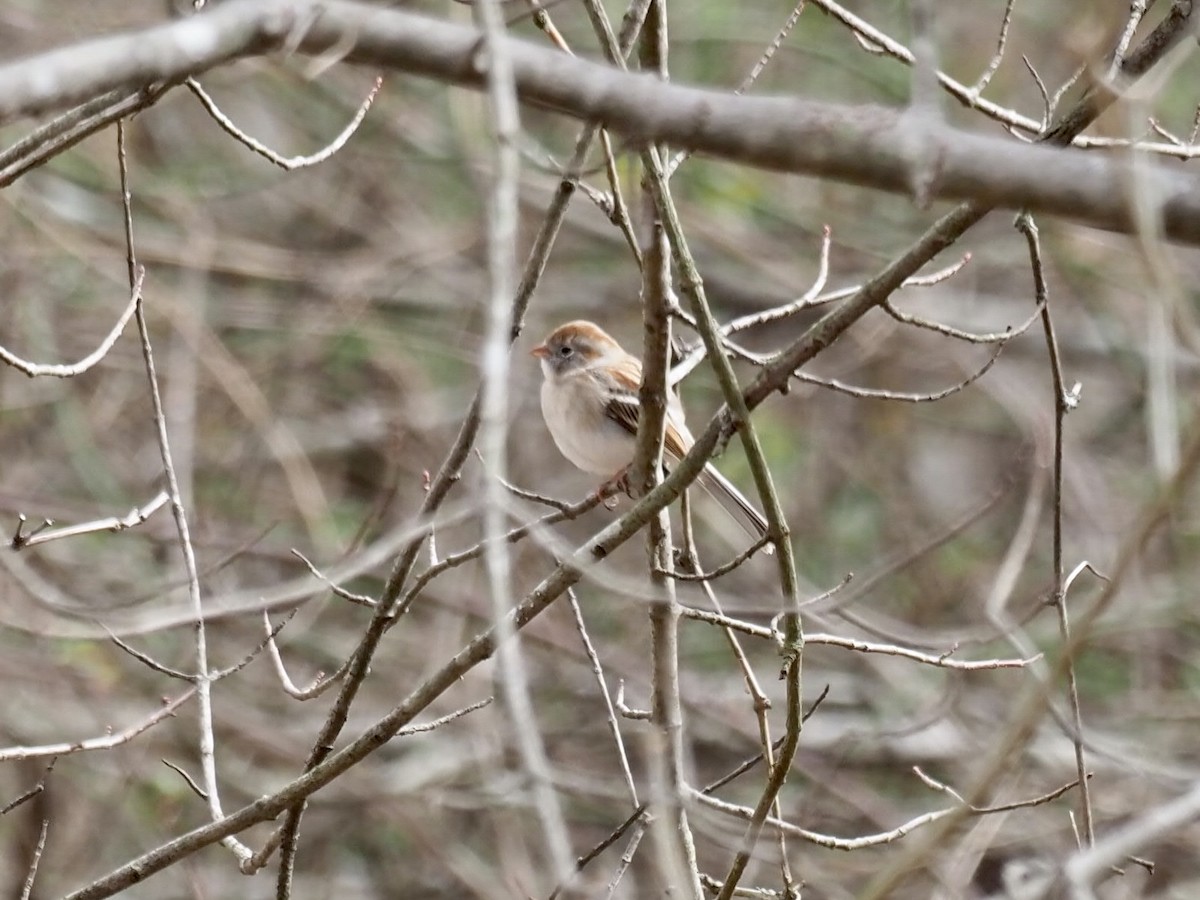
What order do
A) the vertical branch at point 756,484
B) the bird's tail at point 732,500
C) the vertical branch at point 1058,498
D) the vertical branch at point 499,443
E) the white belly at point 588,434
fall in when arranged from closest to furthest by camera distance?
the vertical branch at point 499,443, the vertical branch at point 756,484, the vertical branch at point 1058,498, the bird's tail at point 732,500, the white belly at point 588,434

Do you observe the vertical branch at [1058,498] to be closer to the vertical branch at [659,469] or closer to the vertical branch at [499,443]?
the vertical branch at [659,469]

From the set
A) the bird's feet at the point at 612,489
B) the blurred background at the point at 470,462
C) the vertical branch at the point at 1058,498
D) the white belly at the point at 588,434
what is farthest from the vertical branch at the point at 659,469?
the blurred background at the point at 470,462

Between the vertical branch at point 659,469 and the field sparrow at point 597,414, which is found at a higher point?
the field sparrow at point 597,414

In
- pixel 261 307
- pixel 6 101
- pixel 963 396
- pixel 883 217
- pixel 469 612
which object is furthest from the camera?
pixel 963 396

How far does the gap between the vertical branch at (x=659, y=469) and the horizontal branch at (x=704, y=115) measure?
1.01 m

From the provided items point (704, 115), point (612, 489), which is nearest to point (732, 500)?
point (612, 489)

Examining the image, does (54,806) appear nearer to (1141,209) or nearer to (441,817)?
(441,817)

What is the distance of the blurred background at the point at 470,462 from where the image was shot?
7246mm

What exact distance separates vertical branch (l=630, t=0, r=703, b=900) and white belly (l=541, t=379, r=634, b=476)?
1604 millimetres

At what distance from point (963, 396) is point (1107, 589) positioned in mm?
8524

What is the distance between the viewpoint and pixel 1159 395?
7.45 ft

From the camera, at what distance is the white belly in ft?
18.3

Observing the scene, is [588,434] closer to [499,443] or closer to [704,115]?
[704,115]

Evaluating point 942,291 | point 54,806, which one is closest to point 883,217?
point 942,291
